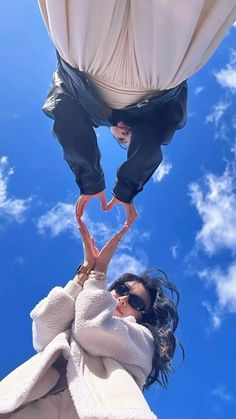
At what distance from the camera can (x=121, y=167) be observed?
2477 mm

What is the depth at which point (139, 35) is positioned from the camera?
5.85 ft

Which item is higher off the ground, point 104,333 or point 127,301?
point 127,301

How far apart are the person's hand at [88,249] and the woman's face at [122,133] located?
485mm

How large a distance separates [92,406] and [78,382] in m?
0.13

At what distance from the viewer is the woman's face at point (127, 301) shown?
7.82 ft

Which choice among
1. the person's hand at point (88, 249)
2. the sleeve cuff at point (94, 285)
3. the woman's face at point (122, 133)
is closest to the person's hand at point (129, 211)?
the person's hand at point (88, 249)

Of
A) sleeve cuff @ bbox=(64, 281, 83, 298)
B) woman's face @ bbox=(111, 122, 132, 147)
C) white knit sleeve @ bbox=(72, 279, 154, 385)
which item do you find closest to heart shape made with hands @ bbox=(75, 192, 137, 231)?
woman's face @ bbox=(111, 122, 132, 147)

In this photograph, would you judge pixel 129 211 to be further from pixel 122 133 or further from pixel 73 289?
pixel 73 289

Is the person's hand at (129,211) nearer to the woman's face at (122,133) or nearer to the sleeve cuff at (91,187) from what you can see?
the sleeve cuff at (91,187)

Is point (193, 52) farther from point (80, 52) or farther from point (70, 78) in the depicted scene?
point (70, 78)

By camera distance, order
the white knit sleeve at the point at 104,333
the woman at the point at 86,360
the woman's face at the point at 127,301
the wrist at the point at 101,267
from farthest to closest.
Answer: the woman's face at the point at 127,301
the wrist at the point at 101,267
the white knit sleeve at the point at 104,333
the woman at the point at 86,360

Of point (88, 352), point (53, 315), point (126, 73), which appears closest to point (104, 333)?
point (88, 352)

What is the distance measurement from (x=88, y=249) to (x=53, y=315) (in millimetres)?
513

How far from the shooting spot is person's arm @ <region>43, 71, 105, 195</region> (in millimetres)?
2424
